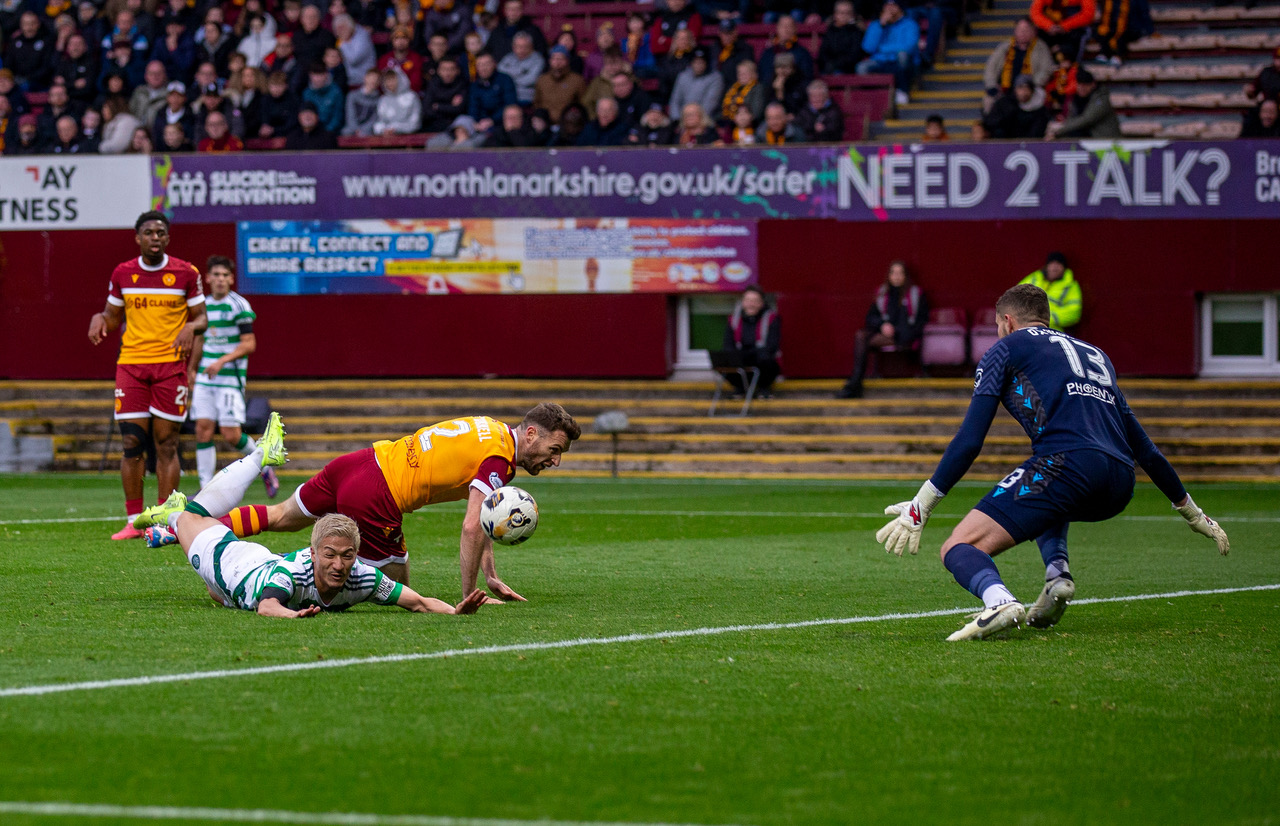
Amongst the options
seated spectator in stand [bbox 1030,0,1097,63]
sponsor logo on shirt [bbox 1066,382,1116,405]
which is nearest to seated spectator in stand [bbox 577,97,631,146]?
seated spectator in stand [bbox 1030,0,1097,63]

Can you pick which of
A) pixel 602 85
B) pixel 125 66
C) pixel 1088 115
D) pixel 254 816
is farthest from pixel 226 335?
pixel 254 816

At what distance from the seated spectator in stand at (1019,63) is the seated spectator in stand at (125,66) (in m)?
13.5

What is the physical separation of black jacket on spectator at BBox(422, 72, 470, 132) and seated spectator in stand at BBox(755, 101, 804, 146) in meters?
4.81

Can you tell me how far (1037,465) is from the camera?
26.0 ft

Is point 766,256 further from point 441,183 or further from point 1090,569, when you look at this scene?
point 1090,569

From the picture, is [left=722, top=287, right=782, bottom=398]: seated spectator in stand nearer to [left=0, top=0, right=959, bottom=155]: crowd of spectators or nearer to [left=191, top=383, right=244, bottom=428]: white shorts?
[left=0, top=0, right=959, bottom=155]: crowd of spectators

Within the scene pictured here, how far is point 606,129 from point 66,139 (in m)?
8.46

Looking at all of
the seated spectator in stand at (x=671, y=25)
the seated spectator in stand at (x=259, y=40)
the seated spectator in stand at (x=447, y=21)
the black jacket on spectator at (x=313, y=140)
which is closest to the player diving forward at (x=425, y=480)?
the black jacket on spectator at (x=313, y=140)

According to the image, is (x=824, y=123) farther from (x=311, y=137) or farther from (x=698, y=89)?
(x=311, y=137)

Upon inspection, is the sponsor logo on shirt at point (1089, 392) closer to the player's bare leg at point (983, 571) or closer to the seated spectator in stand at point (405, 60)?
the player's bare leg at point (983, 571)

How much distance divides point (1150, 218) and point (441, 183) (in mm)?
9845

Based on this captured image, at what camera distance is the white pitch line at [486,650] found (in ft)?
21.1

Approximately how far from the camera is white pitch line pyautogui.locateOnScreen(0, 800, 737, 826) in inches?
178

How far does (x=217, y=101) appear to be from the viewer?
25250mm
